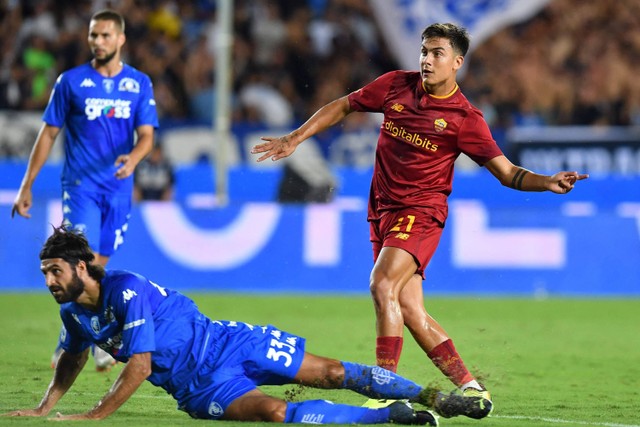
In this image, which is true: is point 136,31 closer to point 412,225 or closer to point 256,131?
point 256,131

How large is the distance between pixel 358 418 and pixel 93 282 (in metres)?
1.49

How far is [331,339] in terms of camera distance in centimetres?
1073

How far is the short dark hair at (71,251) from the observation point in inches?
236

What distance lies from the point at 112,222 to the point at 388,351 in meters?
2.96

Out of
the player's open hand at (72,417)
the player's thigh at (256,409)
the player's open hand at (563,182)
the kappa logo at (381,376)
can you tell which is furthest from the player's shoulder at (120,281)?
the player's open hand at (563,182)

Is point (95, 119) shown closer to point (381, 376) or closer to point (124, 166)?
point (124, 166)

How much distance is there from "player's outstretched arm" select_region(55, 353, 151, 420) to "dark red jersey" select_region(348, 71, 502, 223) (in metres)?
1.99

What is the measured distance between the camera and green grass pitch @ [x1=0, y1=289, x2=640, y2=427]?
702cm

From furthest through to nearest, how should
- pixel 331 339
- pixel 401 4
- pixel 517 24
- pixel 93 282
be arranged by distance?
pixel 517 24, pixel 401 4, pixel 331 339, pixel 93 282

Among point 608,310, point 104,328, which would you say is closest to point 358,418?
point 104,328

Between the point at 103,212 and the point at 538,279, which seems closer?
the point at 103,212

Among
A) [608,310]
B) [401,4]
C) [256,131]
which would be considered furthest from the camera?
[401,4]

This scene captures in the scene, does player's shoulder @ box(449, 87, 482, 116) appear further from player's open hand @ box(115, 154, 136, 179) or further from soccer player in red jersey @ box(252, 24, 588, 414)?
player's open hand @ box(115, 154, 136, 179)

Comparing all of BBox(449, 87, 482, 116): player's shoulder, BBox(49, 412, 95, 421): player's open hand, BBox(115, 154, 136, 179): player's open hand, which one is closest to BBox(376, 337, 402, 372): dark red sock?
BBox(449, 87, 482, 116): player's shoulder
